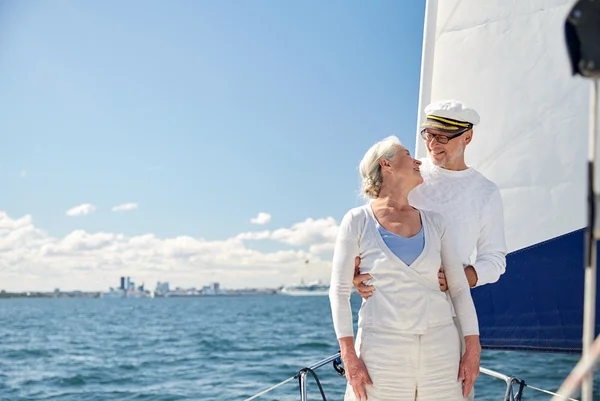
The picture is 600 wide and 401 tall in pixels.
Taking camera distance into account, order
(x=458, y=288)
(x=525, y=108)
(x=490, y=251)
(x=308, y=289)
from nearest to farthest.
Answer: (x=458, y=288)
(x=490, y=251)
(x=525, y=108)
(x=308, y=289)

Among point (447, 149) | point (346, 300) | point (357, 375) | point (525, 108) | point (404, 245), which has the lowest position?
point (357, 375)

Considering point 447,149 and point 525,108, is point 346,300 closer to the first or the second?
point 447,149

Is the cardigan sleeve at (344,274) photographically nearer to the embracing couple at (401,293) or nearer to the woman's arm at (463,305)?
the embracing couple at (401,293)

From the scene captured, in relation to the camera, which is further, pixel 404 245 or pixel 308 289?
pixel 308 289

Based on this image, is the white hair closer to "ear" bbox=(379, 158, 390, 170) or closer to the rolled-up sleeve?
"ear" bbox=(379, 158, 390, 170)

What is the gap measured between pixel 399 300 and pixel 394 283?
0.04 meters

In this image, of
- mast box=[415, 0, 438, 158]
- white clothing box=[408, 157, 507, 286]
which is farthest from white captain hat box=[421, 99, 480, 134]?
mast box=[415, 0, 438, 158]

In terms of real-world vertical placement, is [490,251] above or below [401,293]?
above

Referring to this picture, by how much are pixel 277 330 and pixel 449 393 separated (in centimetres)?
2387

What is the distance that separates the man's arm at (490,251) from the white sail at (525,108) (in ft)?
1.66

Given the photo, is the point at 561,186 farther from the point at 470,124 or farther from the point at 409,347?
the point at 409,347

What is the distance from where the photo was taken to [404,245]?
187 cm

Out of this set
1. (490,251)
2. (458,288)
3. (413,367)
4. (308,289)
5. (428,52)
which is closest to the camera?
(413,367)

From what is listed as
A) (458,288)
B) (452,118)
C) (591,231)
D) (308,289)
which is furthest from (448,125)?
(308,289)
